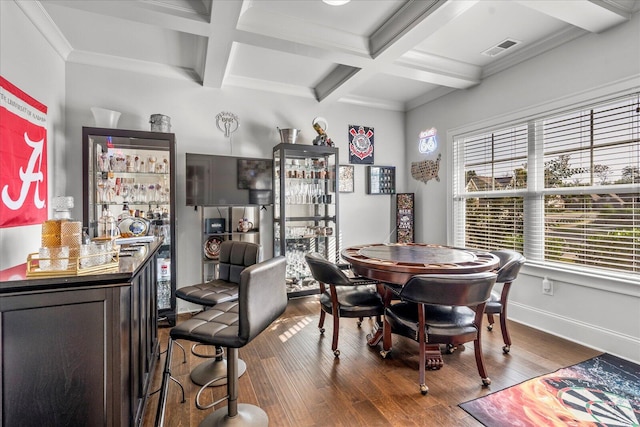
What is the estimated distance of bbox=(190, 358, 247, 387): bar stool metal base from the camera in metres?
2.29

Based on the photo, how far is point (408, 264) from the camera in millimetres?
2477

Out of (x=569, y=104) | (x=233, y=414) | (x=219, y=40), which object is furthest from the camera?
(x=569, y=104)

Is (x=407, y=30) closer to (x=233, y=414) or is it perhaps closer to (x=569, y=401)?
(x=569, y=401)

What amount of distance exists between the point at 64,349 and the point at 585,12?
155 inches

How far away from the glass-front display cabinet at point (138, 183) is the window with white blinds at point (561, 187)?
3.66 m

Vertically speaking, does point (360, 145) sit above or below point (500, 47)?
below

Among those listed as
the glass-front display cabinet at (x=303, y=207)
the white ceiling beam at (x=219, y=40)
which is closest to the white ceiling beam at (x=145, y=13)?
the white ceiling beam at (x=219, y=40)

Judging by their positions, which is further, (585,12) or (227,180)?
(227,180)

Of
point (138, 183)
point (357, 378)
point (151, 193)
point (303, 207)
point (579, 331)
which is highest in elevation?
point (138, 183)

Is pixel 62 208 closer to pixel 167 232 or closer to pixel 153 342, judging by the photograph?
pixel 153 342

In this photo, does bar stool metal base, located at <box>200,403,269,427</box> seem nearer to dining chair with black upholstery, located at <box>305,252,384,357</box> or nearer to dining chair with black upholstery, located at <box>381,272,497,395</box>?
dining chair with black upholstery, located at <box>305,252,384,357</box>

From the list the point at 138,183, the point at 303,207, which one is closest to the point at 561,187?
the point at 303,207

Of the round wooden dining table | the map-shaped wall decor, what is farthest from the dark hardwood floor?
the map-shaped wall decor

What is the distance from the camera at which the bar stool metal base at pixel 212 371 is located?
2293 mm
